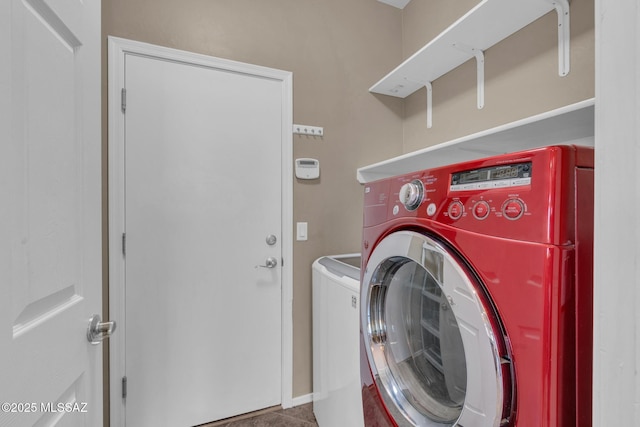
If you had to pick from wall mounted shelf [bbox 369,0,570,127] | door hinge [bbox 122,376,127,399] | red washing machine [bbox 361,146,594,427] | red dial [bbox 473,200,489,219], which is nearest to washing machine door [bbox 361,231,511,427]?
red washing machine [bbox 361,146,594,427]

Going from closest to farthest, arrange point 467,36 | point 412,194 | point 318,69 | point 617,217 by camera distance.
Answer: point 617,217, point 412,194, point 467,36, point 318,69

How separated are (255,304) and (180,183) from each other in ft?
2.77

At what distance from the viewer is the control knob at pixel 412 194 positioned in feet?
2.35

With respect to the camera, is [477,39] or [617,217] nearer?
[617,217]

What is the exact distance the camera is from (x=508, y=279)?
1.67 ft

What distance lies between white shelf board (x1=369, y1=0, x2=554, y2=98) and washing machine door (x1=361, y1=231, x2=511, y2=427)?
1168 millimetres

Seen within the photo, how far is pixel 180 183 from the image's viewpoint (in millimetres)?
1562

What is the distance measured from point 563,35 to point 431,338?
1.39 m

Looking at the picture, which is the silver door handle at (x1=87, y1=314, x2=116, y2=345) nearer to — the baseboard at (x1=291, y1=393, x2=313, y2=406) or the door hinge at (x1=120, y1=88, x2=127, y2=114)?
the door hinge at (x1=120, y1=88, x2=127, y2=114)

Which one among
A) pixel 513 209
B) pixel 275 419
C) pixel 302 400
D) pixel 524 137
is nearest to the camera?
pixel 513 209

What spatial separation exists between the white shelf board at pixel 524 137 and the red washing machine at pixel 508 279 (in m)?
0.58
